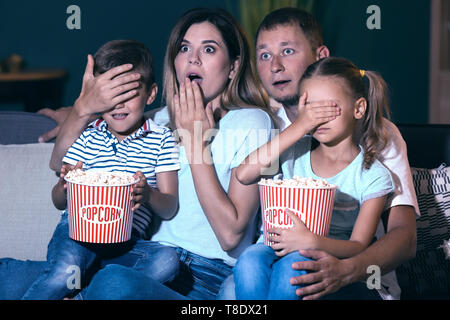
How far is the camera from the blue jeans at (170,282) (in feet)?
4.44

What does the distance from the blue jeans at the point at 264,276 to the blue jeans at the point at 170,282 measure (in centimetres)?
19

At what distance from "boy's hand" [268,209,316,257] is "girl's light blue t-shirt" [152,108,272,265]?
29 centimetres

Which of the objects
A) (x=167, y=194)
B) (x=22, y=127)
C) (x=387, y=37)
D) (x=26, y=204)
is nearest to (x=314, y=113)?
(x=167, y=194)

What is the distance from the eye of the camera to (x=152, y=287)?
1374 millimetres

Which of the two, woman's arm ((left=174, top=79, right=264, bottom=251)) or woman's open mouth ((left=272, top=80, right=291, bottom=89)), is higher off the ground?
woman's open mouth ((left=272, top=80, right=291, bottom=89))

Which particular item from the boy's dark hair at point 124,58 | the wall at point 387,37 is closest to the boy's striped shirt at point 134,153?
the boy's dark hair at point 124,58

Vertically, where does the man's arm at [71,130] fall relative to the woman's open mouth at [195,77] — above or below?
below

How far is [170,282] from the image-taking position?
1.55 metres

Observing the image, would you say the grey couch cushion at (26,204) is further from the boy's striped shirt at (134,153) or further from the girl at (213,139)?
the girl at (213,139)

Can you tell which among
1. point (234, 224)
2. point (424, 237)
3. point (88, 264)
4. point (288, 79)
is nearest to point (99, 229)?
point (88, 264)

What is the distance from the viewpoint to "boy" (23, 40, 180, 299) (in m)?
1.49
